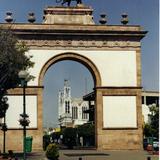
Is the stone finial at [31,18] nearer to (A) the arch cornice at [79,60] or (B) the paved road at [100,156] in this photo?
(A) the arch cornice at [79,60]

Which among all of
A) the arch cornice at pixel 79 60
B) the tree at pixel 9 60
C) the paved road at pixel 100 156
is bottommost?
the paved road at pixel 100 156

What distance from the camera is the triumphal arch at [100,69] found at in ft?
173

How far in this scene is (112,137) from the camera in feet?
174

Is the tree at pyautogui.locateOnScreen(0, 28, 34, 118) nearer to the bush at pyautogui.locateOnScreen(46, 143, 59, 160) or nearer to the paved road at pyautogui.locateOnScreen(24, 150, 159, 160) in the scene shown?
the paved road at pyautogui.locateOnScreen(24, 150, 159, 160)

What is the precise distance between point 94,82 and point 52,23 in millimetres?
6514

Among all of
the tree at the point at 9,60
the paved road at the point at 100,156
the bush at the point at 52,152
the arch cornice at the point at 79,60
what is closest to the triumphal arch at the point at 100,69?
the arch cornice at the point at 79,60

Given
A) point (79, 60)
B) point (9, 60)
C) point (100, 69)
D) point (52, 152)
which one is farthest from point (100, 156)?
point (79, 60)

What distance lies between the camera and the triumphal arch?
52.7 metres

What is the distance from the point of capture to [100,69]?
2124 inches

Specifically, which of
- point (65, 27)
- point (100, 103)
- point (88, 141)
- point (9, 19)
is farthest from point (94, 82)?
point (88, 141)

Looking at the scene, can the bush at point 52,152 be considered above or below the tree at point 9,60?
below

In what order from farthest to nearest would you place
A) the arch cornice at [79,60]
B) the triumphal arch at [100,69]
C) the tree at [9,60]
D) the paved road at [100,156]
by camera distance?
1. the arch cornice at [79,60]
2. the triumphal arch at [100,69]
3. the paved road at [100,156]
4. the tree at [9,60]

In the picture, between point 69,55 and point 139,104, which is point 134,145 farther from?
point 69,55

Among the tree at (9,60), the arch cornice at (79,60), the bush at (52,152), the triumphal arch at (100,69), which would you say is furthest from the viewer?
the arch cornice at (79,60)
